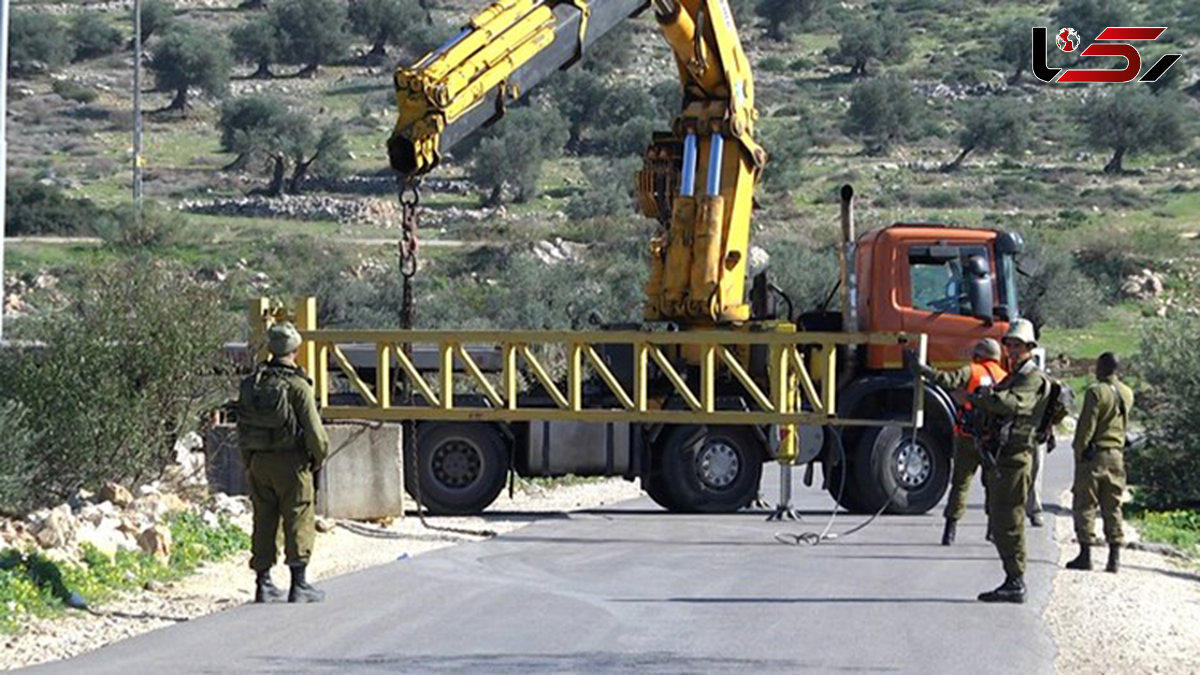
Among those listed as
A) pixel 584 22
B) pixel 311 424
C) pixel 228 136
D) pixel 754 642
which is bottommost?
pixel 754 642

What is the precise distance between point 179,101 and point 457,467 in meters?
68.1

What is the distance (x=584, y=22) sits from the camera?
874 inches

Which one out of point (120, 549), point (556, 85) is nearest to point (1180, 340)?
point (120, 549)

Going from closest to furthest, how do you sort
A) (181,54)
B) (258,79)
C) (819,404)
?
1. (819,404)
2. (181,54)
3. (258,79)

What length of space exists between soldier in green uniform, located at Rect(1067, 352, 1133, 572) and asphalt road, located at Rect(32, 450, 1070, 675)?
0.47 meters

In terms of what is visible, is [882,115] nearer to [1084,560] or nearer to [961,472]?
[961,472]

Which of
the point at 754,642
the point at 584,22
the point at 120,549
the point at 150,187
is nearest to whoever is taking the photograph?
the point at 754,642

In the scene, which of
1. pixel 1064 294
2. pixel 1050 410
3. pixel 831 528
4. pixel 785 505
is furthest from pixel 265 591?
pixel 1064 294

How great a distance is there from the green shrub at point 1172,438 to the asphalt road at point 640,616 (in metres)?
6.51

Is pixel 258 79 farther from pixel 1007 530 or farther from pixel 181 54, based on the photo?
pixel 1007 530

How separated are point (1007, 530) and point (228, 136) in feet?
209

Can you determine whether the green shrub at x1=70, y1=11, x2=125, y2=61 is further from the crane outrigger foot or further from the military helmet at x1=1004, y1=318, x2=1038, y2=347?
the military helmet at x1=1004, y1=318, x2=1038, y2=347

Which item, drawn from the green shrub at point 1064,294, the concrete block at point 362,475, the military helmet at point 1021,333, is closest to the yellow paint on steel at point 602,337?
the concrete block at point 362,475

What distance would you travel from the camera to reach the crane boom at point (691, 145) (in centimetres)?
2183
